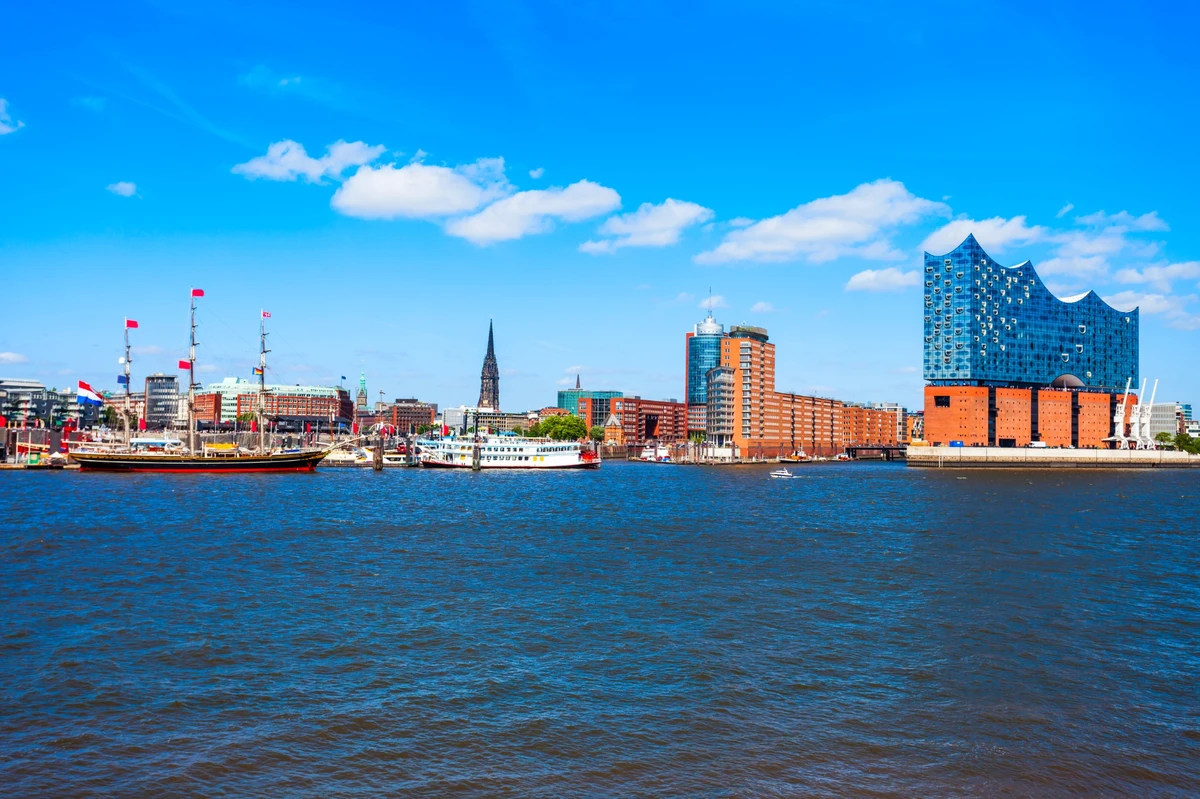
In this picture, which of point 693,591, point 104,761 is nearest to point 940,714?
point 693,591

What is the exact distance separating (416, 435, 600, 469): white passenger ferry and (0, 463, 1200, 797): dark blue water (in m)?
102

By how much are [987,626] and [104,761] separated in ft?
77.8

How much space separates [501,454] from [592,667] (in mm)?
131020

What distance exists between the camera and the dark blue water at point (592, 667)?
51.0 feet

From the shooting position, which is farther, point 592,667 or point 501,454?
point 501,454

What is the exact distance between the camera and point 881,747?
16.7 meters

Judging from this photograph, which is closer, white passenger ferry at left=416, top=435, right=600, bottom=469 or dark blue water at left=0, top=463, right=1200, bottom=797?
dark blue water at left=0, top=463, right=1200, bottom=797

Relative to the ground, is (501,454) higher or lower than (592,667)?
higher

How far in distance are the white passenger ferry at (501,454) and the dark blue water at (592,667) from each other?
102m

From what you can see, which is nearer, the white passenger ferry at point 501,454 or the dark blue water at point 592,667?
the dark blue water at point 592,667

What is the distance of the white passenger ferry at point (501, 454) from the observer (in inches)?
5955

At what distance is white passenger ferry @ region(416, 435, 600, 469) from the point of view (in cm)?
15125

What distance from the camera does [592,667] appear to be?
21859mm

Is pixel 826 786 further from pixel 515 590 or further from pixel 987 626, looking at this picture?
pixel 515 590
